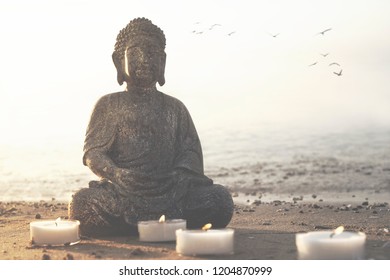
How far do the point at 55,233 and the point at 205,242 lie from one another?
5.07 feet

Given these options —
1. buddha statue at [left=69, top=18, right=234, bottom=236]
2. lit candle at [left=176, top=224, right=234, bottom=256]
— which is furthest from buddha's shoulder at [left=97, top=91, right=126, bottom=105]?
lit candle at [left=176, top=224, right=234, bottom=256]

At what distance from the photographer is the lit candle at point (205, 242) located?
4.97m

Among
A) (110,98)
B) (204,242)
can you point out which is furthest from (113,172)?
(204,242)

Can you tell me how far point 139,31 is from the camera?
7230mm

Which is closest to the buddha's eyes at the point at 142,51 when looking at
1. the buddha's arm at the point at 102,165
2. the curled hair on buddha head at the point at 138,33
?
the curled hair on buddha head at the point at 138,33

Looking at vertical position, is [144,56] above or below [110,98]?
above

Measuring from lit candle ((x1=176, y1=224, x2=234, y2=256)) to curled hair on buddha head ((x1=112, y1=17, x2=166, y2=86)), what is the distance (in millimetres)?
2759

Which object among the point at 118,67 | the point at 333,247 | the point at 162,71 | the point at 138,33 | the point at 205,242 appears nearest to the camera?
the point at 333,247

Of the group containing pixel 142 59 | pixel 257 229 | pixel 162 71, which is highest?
pixel 142 59

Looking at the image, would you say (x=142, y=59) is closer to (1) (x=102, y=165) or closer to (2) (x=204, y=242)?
(1) (x=102, y=165)

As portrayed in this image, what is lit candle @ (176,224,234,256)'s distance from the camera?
16.3 ft

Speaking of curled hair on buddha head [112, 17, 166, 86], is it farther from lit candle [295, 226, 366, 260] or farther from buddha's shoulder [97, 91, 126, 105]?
lit candle [295, 226, 366, 260]

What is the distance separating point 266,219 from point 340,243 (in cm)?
373

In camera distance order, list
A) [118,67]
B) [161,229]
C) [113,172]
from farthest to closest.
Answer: [118,67] < [113,172] < [161,229]
